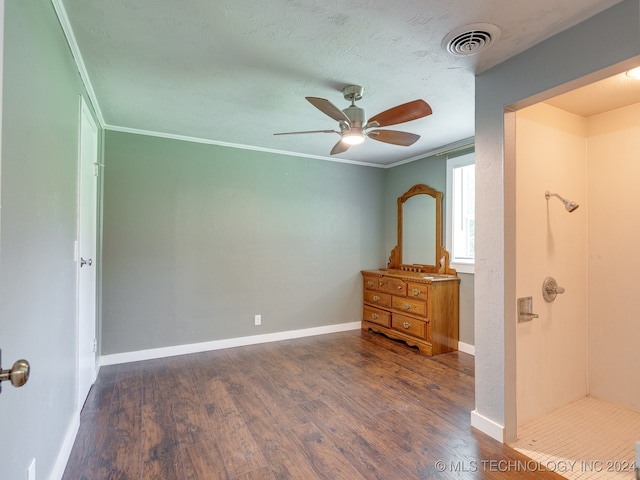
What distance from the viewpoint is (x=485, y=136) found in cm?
214

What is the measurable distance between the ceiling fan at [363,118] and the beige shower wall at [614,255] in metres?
1.49

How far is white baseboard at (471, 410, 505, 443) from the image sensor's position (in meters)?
2.04

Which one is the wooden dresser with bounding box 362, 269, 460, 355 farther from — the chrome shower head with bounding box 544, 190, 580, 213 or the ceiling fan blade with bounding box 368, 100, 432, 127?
the ceiling fan blade with bounding box 368, 100, 432, 127

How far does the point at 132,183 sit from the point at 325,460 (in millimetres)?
3089

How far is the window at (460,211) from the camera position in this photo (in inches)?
149

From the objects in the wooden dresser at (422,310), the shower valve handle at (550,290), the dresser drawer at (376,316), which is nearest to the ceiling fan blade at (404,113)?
the shower valve handle at (550,290)

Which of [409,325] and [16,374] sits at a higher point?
[16,374]

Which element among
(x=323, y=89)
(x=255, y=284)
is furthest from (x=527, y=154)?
(x=255, y=284)

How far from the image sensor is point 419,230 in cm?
438

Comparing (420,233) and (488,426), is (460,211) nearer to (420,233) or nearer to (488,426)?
(420,233)

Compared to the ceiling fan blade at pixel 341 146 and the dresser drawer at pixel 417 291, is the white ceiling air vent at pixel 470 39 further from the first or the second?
the dresser drawer at pixel 417 291

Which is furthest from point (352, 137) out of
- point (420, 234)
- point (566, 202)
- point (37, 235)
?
point (420, 234)

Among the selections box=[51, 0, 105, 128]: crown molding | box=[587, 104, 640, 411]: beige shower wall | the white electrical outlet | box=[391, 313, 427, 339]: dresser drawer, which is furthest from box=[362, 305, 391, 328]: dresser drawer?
box=[51, 0, 105, 128]: crown molding

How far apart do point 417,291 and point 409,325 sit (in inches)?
16.7
